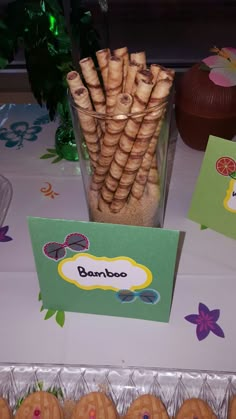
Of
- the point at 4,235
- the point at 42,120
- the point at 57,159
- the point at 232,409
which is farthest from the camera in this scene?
the point at 42,120

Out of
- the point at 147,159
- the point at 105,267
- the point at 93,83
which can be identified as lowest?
the point at 105,267

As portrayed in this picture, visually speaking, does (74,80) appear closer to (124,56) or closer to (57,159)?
(124,56)

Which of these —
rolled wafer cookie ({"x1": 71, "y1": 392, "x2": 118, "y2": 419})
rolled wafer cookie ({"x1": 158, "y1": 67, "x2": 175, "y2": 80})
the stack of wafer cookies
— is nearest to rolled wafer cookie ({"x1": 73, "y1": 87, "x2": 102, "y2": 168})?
the stack of wafer cookies

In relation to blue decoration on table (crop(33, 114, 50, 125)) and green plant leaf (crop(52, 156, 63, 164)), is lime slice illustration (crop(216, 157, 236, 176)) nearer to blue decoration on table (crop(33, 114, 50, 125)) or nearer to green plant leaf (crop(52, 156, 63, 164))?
green plant leaf (crop(52, 156, 63, 164))

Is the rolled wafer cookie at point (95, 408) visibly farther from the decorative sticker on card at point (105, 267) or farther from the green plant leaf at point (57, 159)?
the green plant leaf at point (57, 159)

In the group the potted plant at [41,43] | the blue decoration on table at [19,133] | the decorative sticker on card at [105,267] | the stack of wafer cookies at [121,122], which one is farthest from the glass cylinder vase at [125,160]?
the blue decoration on table at [19,133]

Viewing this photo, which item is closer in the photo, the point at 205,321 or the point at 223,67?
the point at 205,321

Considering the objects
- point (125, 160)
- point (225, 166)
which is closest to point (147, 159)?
point (125, 160)

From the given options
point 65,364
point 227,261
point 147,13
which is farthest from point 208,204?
point 147,13
